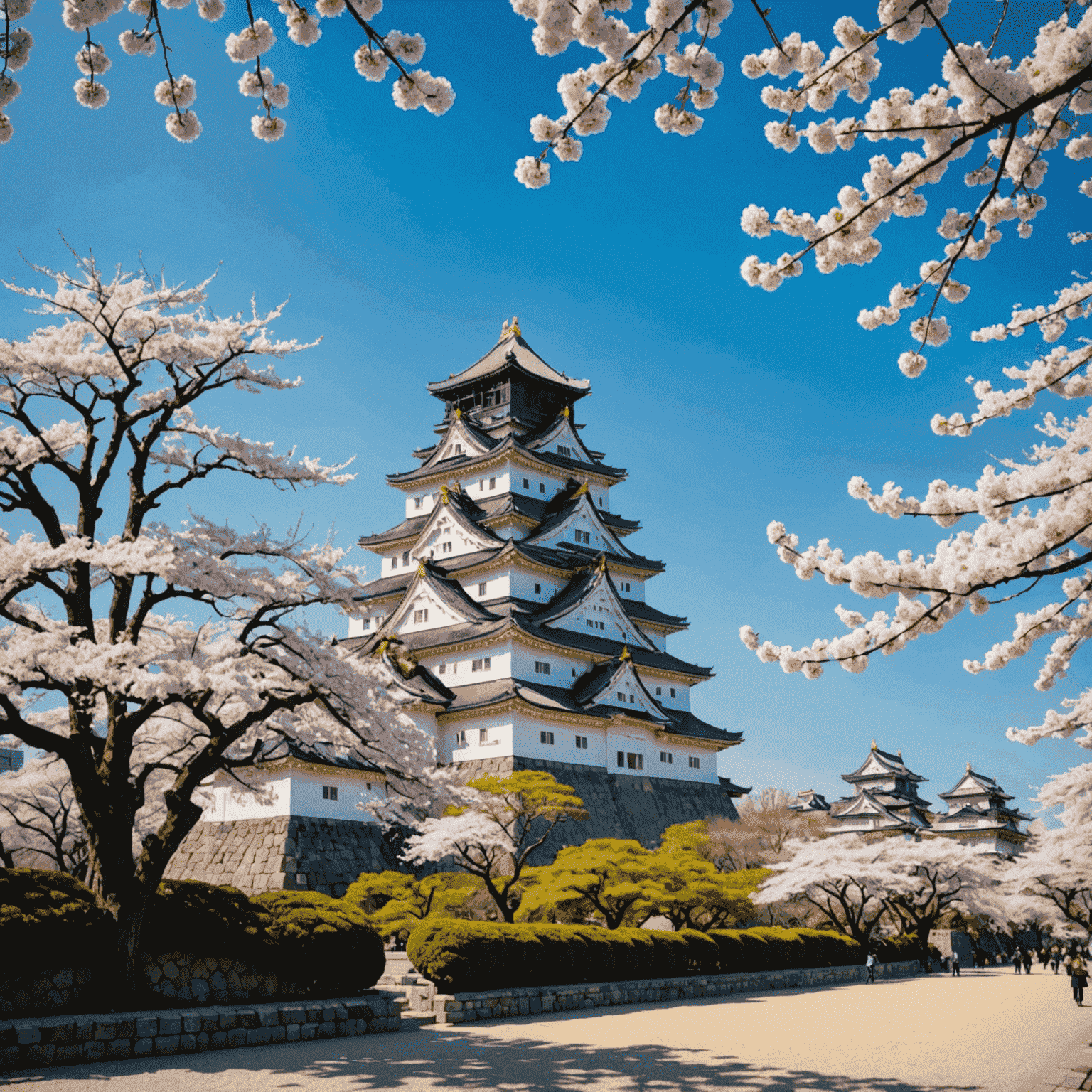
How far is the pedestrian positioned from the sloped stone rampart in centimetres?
1882

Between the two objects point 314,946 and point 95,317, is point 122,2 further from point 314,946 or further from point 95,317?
point 314,946

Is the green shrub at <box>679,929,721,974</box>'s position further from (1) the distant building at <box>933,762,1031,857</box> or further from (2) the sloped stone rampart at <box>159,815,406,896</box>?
(1) the distant building at <box>933,762,1031,857</box>

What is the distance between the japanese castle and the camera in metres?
32.0

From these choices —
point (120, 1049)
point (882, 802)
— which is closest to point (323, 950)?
point (120, 1049)

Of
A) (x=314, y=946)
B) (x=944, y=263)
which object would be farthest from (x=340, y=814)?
(x=944, y=263)

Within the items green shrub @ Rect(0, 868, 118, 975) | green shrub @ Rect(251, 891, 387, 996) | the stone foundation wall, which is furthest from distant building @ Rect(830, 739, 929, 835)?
green shrub @ Rect(0, 868, 118, 975)

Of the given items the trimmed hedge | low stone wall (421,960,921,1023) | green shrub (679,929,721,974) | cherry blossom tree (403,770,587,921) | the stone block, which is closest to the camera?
the stone block

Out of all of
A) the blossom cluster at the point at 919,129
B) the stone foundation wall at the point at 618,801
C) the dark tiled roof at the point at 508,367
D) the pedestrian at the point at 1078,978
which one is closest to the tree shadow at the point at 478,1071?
the blossom cluster at the point at 919,129

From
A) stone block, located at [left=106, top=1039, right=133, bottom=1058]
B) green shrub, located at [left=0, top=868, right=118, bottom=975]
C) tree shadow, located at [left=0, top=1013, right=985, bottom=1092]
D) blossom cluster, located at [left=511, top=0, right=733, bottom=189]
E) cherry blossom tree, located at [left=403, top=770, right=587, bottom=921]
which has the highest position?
blossom cluster, located at [left=511, top=0, right=733, bottom=189]

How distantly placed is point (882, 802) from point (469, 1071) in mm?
59872

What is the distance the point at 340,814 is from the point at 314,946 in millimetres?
14930

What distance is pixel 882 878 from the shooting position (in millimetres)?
30188

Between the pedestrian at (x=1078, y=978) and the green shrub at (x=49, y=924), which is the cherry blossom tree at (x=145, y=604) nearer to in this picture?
the green shrub at (x=49, y=924)

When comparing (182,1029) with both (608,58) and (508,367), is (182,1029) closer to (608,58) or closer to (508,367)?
(608,58)
